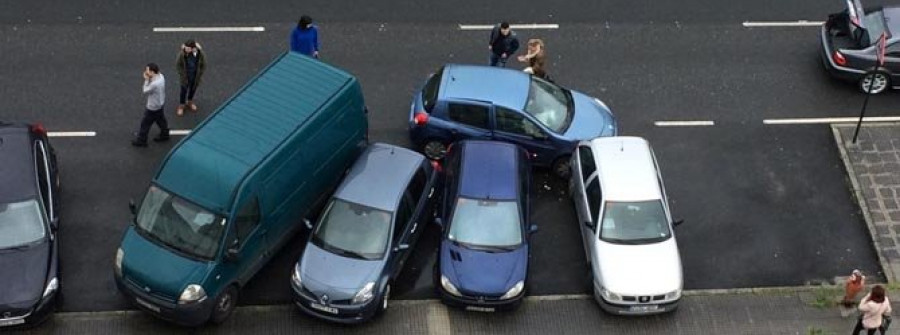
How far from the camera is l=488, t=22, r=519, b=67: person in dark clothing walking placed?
818 inches

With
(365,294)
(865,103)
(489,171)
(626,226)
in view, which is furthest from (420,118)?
(865,103)

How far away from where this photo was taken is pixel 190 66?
19750 millimetres

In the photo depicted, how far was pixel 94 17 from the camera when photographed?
22234 mm

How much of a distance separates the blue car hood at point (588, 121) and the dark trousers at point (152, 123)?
7.03m

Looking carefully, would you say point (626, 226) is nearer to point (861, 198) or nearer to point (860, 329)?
point (860, 329)

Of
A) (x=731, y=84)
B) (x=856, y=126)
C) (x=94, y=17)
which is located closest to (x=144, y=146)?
(x=94, y=17)

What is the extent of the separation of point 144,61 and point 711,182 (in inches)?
425

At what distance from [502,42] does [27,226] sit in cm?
890

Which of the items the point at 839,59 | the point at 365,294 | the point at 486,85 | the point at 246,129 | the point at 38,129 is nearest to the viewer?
the point at 365,294

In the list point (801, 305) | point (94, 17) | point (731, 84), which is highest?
point (94, 17)

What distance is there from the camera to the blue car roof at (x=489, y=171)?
718 inches

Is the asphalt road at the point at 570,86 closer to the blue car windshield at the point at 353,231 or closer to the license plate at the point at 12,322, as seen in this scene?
the license plate at the point at 12,322

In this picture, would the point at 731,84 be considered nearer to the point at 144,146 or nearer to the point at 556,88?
the point at 556,88

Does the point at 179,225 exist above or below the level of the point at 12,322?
above
